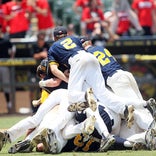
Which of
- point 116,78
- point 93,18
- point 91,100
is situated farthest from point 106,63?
point 93,18

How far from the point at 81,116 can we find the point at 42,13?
8129mm

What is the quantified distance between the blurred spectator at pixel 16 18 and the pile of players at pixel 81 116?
23.2ft

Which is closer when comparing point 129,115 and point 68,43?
point 129,115

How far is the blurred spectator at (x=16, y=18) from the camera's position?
1642 centimetres

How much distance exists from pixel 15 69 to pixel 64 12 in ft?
11.6

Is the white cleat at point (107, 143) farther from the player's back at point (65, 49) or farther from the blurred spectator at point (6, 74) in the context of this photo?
the blurred spectator at point (6, 74)

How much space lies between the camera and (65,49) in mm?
9172

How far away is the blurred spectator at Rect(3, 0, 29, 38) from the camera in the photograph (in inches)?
647

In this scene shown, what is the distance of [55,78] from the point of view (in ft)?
31.1

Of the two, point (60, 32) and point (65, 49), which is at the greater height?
point (60, 32)

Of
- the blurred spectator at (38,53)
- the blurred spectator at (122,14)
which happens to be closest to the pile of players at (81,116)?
the blurred spectator at (38,53)

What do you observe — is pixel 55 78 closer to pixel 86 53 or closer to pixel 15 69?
pixel 86 53

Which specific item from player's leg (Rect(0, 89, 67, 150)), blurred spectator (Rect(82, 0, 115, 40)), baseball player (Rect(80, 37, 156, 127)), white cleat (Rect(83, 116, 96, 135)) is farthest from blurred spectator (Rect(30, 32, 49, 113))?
white cleat (Rect(83, 116, 96, 135))

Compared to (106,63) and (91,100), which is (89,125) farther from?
(106,63)
